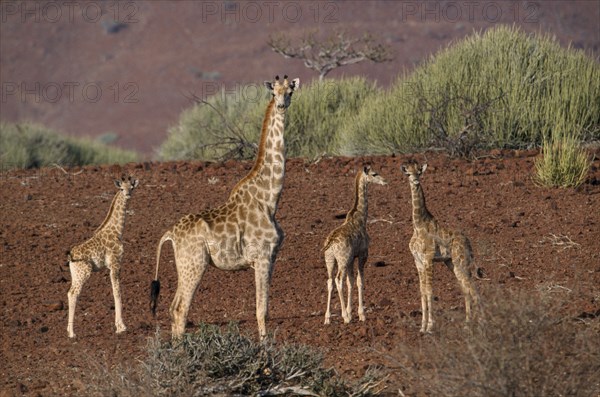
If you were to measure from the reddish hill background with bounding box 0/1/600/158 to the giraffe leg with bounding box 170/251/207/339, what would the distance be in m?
49.0

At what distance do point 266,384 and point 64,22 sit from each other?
6792 cm

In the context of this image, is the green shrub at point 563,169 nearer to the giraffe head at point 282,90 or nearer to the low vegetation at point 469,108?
the low vegetation at point 469,108

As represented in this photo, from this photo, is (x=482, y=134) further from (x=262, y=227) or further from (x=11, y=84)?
(x=11, y=84)

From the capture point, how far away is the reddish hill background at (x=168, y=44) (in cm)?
6269

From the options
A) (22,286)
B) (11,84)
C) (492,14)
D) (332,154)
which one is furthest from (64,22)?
(22,286)

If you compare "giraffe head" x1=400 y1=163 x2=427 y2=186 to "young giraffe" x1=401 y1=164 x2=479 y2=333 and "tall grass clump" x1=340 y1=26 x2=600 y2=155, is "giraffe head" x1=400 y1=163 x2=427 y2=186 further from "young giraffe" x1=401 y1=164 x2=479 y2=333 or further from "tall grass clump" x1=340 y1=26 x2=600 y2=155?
"tall grass clump" x1=340 y1=26 x2=600 y2=155

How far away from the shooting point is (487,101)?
1917cm

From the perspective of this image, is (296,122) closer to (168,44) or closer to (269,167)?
(269,167)

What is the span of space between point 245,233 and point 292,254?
151 inches

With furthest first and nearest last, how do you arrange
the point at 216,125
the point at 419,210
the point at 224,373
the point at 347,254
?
the point at 216,125 < the point at 347,254 < the point at 419,210 < the point at 224,373

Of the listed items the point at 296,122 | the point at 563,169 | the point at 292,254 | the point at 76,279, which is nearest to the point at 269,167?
the point at 76,279

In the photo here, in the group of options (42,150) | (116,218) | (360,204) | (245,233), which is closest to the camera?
(245,233)

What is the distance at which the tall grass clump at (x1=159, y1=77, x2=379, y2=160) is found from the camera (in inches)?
849

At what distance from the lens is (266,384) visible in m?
8.34
